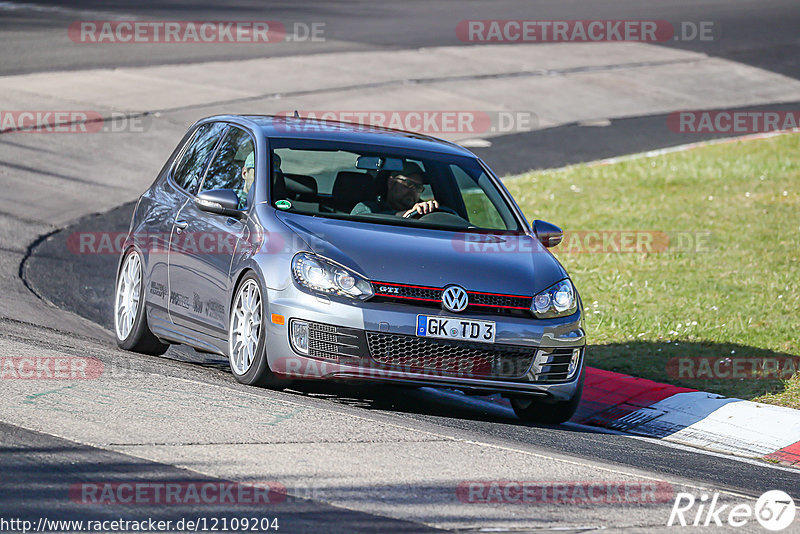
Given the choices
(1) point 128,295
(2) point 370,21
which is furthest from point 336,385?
(2) point 370,21

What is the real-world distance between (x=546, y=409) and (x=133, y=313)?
319 cm

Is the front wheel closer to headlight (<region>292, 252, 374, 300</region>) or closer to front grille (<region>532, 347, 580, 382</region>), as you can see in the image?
front grille (<region>532, 347, 580, 382</region>)

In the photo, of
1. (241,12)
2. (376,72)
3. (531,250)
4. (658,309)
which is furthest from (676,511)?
(241,12)

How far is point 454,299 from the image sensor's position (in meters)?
7.61

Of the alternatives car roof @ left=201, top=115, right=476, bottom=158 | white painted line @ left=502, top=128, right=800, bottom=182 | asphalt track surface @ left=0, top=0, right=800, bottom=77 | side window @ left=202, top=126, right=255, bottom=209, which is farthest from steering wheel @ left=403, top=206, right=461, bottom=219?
asphalt track surface @ left=0, top=0, right=800, bottom=77

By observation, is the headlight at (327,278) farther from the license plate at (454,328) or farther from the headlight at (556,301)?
the headlight at (556,301)

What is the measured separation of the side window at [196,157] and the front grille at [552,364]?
9.38ft

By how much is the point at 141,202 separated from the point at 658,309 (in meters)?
5.08

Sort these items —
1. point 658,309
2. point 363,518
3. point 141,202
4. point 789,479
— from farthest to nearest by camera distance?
point 658,309 < point 141,202 < point 789,479 < point 363,518

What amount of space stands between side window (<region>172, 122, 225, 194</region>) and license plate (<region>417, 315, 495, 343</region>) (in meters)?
2.45

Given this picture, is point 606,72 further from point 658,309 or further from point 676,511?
point 676,511

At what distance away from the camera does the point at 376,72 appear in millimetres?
25016

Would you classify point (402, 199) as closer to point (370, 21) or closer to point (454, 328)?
point (454, 328)

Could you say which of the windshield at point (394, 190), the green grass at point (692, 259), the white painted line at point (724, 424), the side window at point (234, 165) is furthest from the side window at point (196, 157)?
the green grass at point (692, 259)
